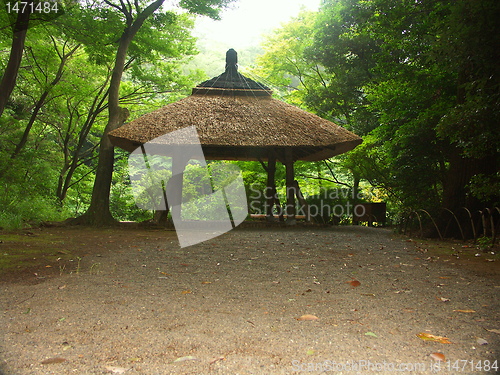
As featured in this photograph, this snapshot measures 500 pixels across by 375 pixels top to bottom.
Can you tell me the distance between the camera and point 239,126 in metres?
8.26

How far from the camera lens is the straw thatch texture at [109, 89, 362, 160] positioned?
25.9ft

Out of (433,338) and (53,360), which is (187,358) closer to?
(53,360)

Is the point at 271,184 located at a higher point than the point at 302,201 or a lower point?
higher

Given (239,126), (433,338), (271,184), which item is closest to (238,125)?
(239,126)

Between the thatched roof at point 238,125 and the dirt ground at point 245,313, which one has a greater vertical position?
the thatched roof at point 238,125

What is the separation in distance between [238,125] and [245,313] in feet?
20.4

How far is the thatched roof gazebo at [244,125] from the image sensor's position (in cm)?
792

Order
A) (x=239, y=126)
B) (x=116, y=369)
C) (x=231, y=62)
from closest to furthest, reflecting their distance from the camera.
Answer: (x=116, y=369) → (x=239, y=126) → (x=231, y=62)

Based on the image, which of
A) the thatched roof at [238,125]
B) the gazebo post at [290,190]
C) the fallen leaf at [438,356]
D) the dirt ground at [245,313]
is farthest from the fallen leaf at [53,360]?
the gazebo post at [290,190]

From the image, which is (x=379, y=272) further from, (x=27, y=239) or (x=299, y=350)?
(x=27, y=239)

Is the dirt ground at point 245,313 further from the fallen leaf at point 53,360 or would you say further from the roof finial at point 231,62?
the roof finial at point 231,62

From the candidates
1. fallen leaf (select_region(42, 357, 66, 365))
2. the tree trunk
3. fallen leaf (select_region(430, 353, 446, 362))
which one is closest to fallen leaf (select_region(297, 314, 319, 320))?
fallen leaf (select_region(430, 353, 446, 362))

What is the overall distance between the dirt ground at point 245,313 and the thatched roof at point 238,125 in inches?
148

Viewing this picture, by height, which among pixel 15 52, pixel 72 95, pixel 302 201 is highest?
pixel 72 95
